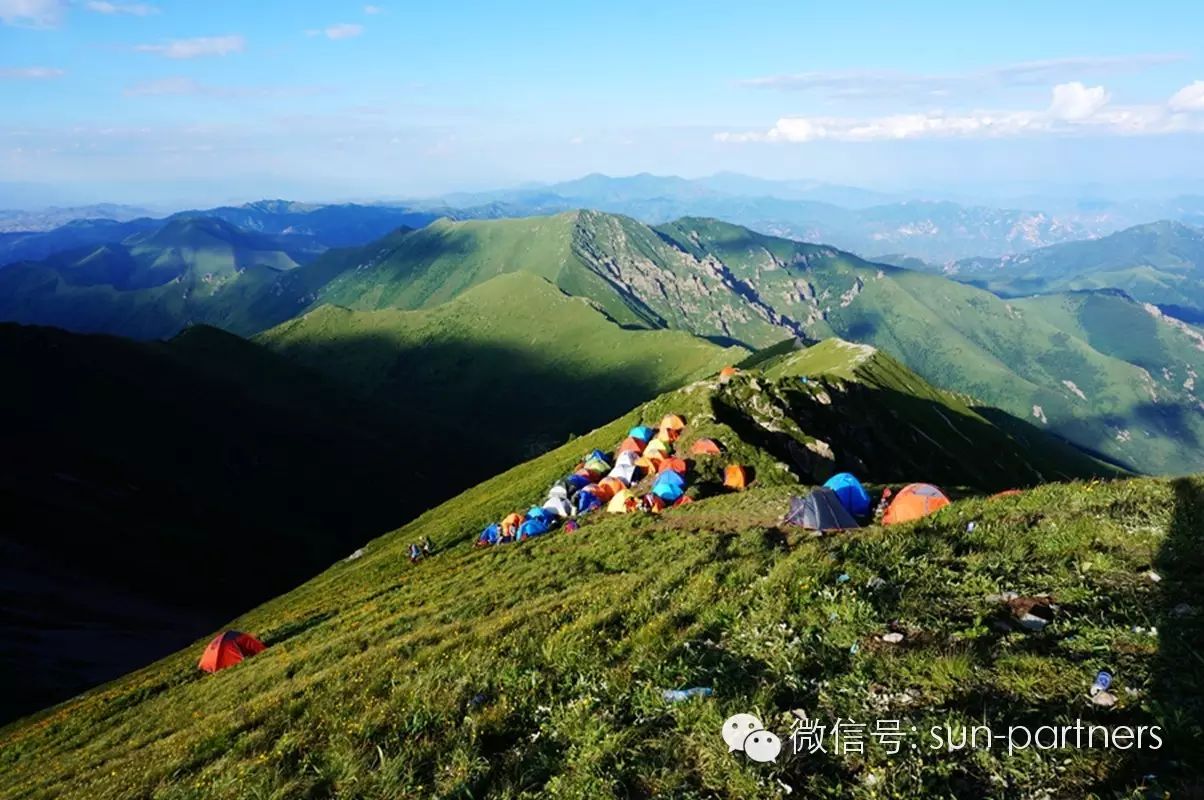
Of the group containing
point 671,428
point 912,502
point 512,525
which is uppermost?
point 912,502

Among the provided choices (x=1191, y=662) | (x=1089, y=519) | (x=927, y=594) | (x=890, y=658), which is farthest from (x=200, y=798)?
(x=1089, y=519)

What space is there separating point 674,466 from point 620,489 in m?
5.40

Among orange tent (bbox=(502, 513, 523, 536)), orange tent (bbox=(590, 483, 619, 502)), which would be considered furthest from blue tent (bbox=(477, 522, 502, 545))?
orange tent (bbox=(590, 483, 619, 502))

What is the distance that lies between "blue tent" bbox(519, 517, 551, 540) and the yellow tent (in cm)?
569

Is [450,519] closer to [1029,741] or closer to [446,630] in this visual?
[446,630]

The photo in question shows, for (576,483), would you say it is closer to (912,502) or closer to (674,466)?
(674,466)

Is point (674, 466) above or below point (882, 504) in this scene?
below

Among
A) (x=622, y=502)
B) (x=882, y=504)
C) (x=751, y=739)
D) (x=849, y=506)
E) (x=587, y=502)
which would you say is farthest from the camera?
(x=587, y=502)

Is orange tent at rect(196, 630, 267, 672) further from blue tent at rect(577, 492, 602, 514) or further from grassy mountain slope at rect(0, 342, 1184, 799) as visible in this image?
blue tent at rect(577, 492, 602, 514)

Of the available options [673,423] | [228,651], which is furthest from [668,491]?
[228,651]

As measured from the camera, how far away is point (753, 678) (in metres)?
10.9

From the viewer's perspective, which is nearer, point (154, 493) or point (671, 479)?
point (671, 479)

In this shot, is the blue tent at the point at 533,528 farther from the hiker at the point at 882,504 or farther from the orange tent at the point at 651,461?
the hiker at the point at 882,504

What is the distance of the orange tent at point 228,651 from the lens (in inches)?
1217
